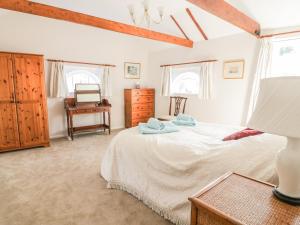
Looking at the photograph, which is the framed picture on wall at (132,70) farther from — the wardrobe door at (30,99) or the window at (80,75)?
the wardrobe door at (30,99)

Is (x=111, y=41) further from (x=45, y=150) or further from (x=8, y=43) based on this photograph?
(x=45, y=150)

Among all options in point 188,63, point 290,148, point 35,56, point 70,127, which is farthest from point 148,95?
point 290,148

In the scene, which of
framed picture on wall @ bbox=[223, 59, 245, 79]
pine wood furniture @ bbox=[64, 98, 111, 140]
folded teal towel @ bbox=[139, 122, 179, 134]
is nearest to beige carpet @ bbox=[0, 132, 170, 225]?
folded teal towel @ bbox=[139, 122, 179, 134]

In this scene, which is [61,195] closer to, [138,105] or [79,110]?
[79,110]

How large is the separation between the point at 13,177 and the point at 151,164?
6.57ft

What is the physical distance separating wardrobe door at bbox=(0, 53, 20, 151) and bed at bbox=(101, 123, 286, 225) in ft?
7.18

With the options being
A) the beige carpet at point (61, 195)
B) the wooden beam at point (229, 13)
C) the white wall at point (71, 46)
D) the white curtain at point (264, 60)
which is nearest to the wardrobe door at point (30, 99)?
the beige carpet at point (61, 195)

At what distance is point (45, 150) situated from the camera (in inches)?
140

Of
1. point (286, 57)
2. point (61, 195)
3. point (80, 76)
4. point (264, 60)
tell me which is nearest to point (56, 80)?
point (80, 76)

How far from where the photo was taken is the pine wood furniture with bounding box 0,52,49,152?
322cm

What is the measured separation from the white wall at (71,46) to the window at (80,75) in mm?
228

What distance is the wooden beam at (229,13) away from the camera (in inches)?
87.6

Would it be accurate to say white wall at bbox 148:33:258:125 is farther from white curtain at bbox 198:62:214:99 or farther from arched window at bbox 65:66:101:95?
arched window at bbox 65:66:101:95

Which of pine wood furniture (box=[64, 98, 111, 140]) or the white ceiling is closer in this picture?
the white ceiling
